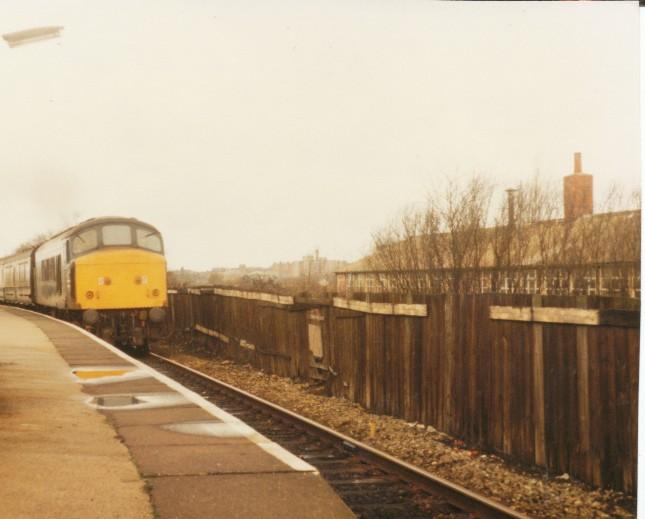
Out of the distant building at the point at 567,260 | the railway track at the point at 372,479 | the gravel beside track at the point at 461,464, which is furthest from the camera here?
the distant building at the point at 567,260

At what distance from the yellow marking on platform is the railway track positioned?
8.19 feet

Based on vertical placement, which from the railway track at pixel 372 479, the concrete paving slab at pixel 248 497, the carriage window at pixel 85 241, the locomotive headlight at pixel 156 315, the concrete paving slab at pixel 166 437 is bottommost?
the railway track at pixel 372 479

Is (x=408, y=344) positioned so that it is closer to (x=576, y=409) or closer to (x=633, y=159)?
(x=576, y=409)

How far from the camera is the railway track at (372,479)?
14.9 feet

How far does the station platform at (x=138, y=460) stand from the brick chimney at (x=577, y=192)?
3868mm

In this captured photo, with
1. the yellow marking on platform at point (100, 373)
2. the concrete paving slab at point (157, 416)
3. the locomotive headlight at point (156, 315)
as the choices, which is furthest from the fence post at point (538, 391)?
the locomotive headlight at point (156, 315)

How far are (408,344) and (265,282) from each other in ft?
61.3

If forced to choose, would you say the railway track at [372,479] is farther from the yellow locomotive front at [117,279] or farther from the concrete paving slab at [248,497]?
the yellow locomotive front at [117,279]

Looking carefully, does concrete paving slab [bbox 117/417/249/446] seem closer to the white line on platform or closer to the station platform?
the station platform

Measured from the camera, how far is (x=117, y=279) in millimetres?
14641

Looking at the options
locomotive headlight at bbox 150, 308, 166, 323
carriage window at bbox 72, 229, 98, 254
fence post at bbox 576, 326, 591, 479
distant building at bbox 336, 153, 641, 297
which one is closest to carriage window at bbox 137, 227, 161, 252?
carriage window at bbox 72, 229, 98, 254

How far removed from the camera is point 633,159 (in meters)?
5.30

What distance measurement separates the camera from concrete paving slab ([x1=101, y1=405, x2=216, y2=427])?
20.9 feet

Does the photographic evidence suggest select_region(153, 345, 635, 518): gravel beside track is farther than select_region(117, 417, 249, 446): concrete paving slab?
No
